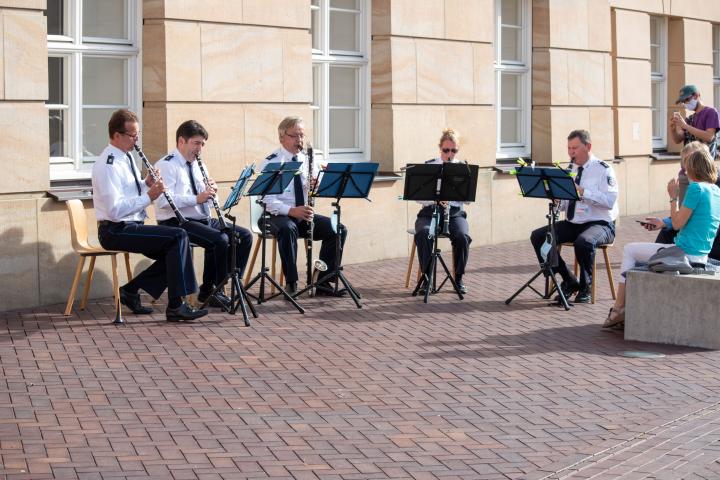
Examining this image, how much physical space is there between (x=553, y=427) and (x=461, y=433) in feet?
1.88

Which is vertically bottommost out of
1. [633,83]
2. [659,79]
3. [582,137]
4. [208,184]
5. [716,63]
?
[208,184]

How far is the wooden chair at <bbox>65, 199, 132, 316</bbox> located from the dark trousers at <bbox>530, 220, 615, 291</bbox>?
12.8ft

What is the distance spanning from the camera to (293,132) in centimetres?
1198

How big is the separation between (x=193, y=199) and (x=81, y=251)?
42.4 inches

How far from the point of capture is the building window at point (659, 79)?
2200 cm

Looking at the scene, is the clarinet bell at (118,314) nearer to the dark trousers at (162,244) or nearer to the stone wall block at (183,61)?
the dark trousers at (162,244)

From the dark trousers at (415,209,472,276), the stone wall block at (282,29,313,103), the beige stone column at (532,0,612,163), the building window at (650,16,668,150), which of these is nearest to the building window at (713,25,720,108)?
the building window at (650,16,668,150)

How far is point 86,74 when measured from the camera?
1204 cm

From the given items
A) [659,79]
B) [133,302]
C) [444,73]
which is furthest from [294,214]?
[659,79]

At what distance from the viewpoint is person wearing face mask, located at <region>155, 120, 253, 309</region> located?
11.0 metres

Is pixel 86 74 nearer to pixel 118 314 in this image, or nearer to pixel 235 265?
pixel 235 265

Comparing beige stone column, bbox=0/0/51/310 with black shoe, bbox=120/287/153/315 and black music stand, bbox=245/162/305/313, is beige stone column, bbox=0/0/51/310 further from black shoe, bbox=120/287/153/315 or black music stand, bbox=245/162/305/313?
black music stand, bbox=245/162/305/313

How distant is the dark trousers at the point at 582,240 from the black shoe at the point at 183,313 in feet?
11.0

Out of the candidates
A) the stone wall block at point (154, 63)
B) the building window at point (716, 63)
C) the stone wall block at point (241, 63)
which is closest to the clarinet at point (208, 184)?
the stone wall block at point (154, 63)
